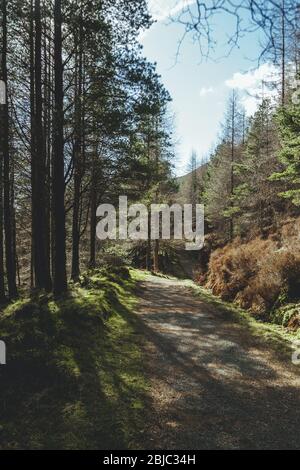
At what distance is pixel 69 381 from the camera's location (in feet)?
19.5

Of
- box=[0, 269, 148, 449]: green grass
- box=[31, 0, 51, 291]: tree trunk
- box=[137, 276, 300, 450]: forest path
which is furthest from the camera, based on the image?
box=[31, 0, 51, 291]: tree trunk

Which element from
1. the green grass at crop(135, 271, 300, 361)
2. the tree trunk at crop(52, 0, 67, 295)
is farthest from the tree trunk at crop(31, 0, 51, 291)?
the green grass at crop(135, 271, 300, 361)

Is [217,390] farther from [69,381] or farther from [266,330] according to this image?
[266,330]

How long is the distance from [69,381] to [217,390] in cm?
233

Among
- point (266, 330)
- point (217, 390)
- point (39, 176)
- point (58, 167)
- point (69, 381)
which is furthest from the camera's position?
point (39, 176)

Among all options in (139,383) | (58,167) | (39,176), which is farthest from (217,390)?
(39,176)

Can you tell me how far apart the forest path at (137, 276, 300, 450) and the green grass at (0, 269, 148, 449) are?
35cm

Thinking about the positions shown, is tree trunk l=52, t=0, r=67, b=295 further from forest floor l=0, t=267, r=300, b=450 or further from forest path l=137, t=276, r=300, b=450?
forest path l=137, t=276, r=300, b=450

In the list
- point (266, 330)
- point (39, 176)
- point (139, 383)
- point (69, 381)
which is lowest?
point (266, 330)

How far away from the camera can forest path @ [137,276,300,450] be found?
4871mm

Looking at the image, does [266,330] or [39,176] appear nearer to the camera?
[266,330]

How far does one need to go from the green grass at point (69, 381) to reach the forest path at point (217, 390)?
1.15 ft

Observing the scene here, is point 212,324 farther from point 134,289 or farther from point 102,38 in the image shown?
point 102,38

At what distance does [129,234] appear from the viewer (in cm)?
3114
